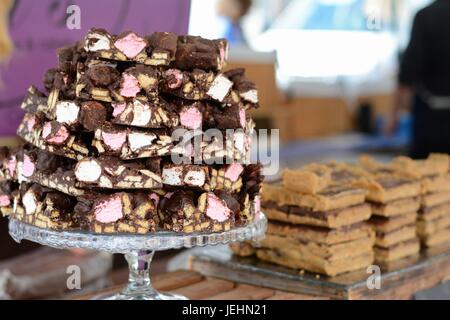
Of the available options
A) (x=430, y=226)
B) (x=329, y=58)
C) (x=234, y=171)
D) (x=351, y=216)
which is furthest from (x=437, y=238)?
(x=329, y=58)

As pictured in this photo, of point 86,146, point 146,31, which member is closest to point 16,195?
point 86,146

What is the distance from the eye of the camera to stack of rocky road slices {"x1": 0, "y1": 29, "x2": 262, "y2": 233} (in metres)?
Answer: 1.54

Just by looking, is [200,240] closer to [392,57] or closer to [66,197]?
[66,197]

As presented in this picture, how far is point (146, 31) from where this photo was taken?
120 inches

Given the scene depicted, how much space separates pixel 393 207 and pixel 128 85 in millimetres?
1047

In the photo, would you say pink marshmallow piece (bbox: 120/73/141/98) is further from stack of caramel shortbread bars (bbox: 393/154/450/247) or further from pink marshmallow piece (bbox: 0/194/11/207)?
stack of caramel shortbread bars (bbox: 393/154/450/247)

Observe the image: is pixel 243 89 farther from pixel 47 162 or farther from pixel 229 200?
pixel 47 162

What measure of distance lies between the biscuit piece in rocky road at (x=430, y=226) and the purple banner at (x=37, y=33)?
1.35m

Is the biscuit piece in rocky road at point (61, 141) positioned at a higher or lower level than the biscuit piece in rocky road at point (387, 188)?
higher

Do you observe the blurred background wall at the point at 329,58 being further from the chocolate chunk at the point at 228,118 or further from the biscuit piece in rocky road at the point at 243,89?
the chocolate chunk at the point at 228,118

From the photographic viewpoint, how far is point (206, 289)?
82.0 inches

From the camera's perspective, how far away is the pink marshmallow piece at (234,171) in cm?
166

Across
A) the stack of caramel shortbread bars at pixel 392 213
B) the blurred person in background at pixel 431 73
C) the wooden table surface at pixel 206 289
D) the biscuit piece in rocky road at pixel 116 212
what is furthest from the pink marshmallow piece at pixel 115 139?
the blurred person in background at pixel 431 73

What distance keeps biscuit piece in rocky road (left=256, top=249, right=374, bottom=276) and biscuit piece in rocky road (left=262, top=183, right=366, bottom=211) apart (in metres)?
0.15
